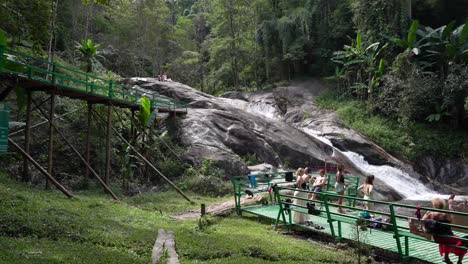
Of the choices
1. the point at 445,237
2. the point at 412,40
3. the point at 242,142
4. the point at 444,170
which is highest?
the point at 412,40

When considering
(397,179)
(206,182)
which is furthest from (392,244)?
(397,179)

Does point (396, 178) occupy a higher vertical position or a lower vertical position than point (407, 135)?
lower

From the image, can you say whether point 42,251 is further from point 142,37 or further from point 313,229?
point 142,37

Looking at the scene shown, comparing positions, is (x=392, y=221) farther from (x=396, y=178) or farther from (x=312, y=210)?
A: (x=396, y=178)

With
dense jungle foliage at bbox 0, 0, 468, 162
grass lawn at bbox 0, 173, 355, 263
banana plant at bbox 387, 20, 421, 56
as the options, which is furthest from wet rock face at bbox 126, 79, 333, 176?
banana plant at bbox 387, 20, 421, 56

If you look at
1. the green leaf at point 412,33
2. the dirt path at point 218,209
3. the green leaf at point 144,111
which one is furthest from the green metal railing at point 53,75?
the green leaf at point 412,33

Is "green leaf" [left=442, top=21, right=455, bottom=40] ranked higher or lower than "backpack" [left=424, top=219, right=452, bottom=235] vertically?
higher

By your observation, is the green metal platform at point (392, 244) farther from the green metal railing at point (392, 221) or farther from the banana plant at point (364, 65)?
the banana plant at point (364, 65)

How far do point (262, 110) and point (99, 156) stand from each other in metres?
18.8

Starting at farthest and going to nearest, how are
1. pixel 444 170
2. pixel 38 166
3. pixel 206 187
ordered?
pixel 444 170
pixel 206 187
pixel 38 166

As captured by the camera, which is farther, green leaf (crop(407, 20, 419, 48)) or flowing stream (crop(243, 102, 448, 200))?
green leaf (crop(407, 20, 419, 48))

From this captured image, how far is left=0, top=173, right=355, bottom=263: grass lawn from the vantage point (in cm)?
698

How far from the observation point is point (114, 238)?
27.2ft

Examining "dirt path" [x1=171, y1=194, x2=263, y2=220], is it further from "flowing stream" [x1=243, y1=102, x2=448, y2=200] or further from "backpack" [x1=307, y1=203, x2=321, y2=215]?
"flowing stream" [x1=243, y1=102, x2=448, y2=200]
